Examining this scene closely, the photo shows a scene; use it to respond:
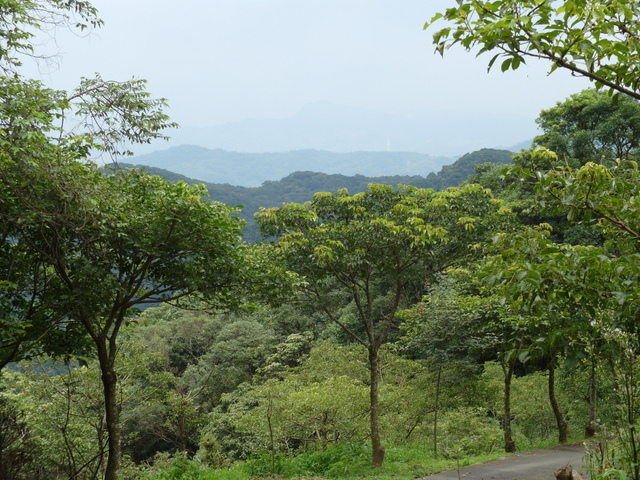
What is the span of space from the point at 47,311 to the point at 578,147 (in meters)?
22.4

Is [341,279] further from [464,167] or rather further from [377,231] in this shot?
[464,167]

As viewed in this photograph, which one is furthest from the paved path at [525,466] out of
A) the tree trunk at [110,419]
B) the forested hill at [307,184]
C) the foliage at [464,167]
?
the foliage at [464,167]

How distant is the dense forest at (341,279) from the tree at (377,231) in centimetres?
5

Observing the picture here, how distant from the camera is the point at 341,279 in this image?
34.3ft

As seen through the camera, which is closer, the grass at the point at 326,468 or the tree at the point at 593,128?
the grass at the point at 326,468

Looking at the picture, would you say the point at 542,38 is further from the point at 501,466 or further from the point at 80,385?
the point at 80,385

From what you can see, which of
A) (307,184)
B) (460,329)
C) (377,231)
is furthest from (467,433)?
(307,184)

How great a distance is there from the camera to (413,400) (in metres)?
13.9

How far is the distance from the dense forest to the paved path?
77 cm

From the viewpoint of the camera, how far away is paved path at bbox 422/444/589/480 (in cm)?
865

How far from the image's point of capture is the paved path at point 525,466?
8645mm

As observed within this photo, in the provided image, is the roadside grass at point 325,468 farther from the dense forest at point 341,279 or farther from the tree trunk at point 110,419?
the tree trunk at point 110,419

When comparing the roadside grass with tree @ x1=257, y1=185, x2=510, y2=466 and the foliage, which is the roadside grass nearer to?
tree @ x1=257, y1=185, x2=510, y2=466

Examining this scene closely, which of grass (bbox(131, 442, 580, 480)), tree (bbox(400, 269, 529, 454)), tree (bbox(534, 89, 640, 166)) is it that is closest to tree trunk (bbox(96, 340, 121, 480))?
grass (bbox(131, 442, 580, 480))
